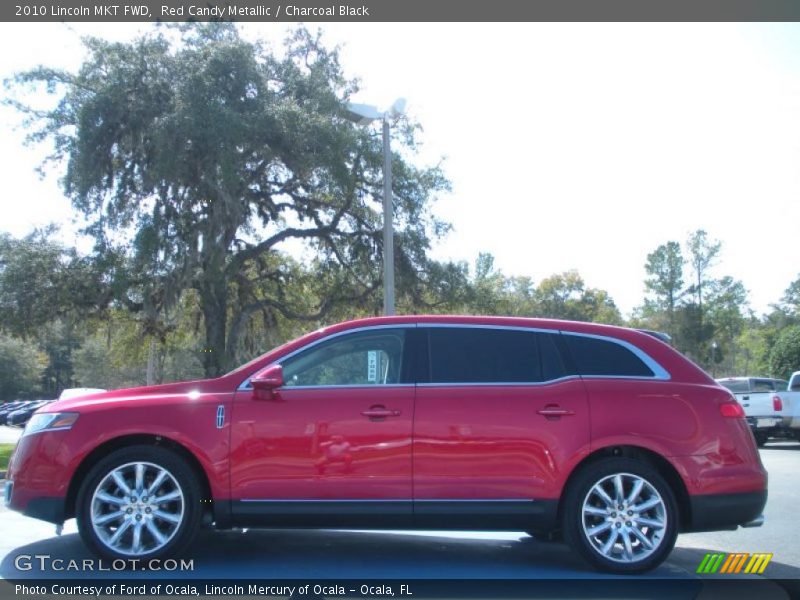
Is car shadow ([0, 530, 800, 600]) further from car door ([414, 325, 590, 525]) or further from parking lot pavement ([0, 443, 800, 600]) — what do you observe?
car door ([414, 325, 590, 525])

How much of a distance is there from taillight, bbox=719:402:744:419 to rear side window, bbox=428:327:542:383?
1.38m

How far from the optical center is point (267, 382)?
5562 millimetres

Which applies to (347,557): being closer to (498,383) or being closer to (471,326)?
(498,383)

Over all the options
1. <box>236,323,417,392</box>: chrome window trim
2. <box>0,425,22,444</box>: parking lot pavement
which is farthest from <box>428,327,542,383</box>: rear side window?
<box>0,425,22,444</box>: parking lot pavement

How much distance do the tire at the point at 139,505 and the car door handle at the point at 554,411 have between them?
8.29 feet

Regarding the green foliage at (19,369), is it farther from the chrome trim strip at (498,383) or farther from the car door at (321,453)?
the chrome trim strip at (498,383)

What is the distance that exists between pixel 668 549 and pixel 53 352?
76.6 m

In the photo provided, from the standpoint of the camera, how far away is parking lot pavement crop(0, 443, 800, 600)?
5516mm

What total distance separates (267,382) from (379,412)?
2.72 feet

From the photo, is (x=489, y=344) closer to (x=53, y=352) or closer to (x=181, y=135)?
(x=181, y=135)

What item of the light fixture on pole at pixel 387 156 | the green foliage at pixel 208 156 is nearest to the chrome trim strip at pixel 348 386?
the light fixture on pole at pixel 387 156

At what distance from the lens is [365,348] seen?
5.94 meters

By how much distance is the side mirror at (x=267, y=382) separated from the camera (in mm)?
5566

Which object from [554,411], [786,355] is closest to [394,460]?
[554,411]
